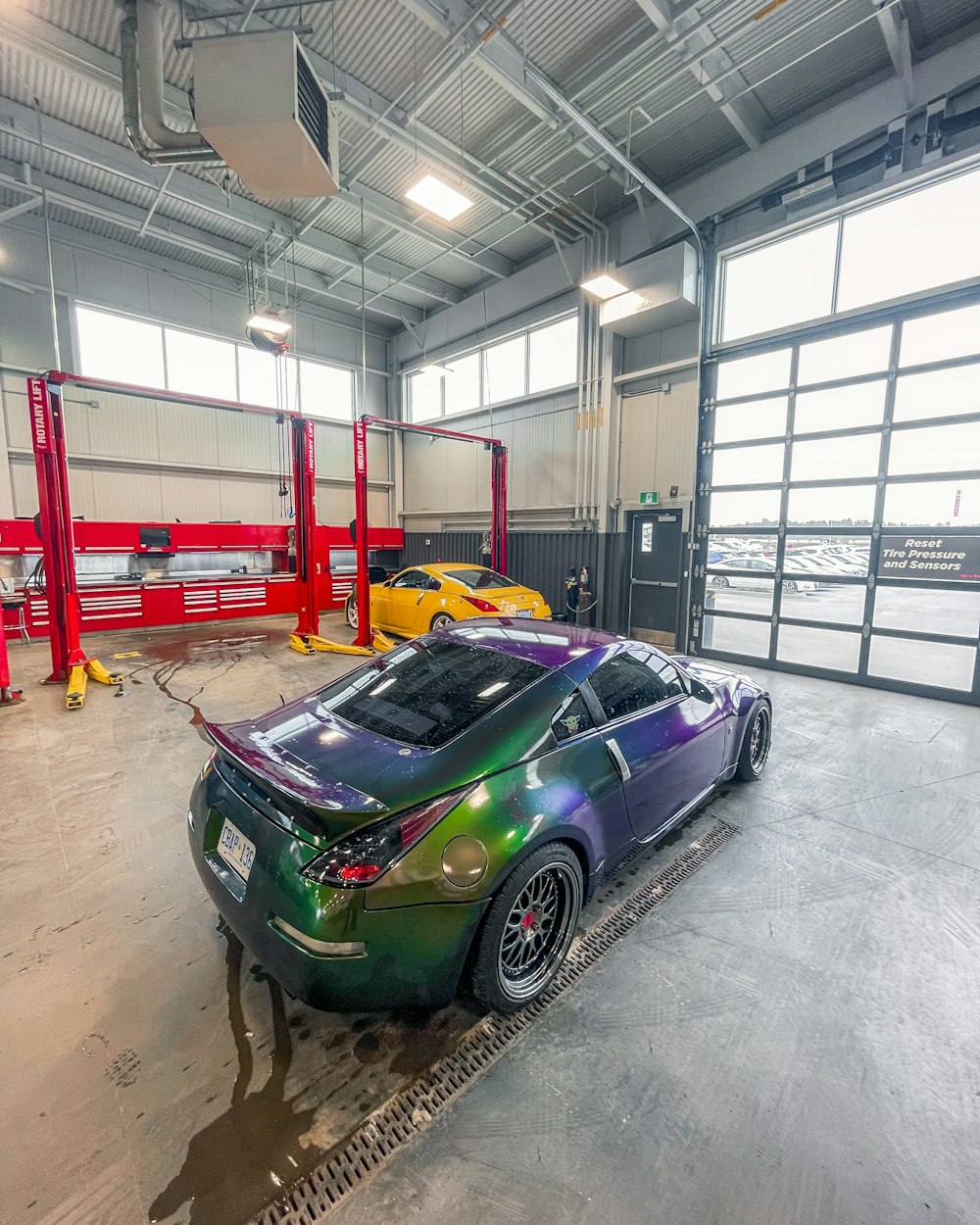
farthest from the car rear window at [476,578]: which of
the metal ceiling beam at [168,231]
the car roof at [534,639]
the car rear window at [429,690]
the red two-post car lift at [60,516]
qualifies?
the metal ceiling beam at [168,231]

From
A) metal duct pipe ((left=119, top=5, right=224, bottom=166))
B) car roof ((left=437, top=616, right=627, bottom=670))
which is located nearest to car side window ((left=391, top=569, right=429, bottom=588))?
metal duct pipe ((left=119, top=5, right=224, bottom=166))

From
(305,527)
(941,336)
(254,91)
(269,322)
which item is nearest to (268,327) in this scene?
(269,322)

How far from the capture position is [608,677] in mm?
2414

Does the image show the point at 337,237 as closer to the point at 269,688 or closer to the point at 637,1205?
the point at 269,688

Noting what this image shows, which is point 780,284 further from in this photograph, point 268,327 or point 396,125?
point 268,327

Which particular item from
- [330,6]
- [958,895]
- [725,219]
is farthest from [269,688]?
[725,219]

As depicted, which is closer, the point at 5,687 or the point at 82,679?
the point at 5,687

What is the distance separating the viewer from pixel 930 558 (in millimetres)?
5965

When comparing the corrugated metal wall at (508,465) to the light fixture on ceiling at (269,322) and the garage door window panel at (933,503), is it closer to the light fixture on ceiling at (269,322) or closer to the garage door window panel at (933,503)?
the light fixture on ceiling at (269,322)

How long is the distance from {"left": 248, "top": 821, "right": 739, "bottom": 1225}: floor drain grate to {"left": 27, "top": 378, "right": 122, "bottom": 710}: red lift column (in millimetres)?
5311

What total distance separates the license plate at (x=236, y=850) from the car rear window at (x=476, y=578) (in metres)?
5.86

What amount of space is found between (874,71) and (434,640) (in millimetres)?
8470

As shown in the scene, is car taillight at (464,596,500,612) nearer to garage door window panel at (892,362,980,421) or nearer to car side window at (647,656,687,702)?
car side window at (647,656,687,702)

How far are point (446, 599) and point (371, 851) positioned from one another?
6164 millimetres
